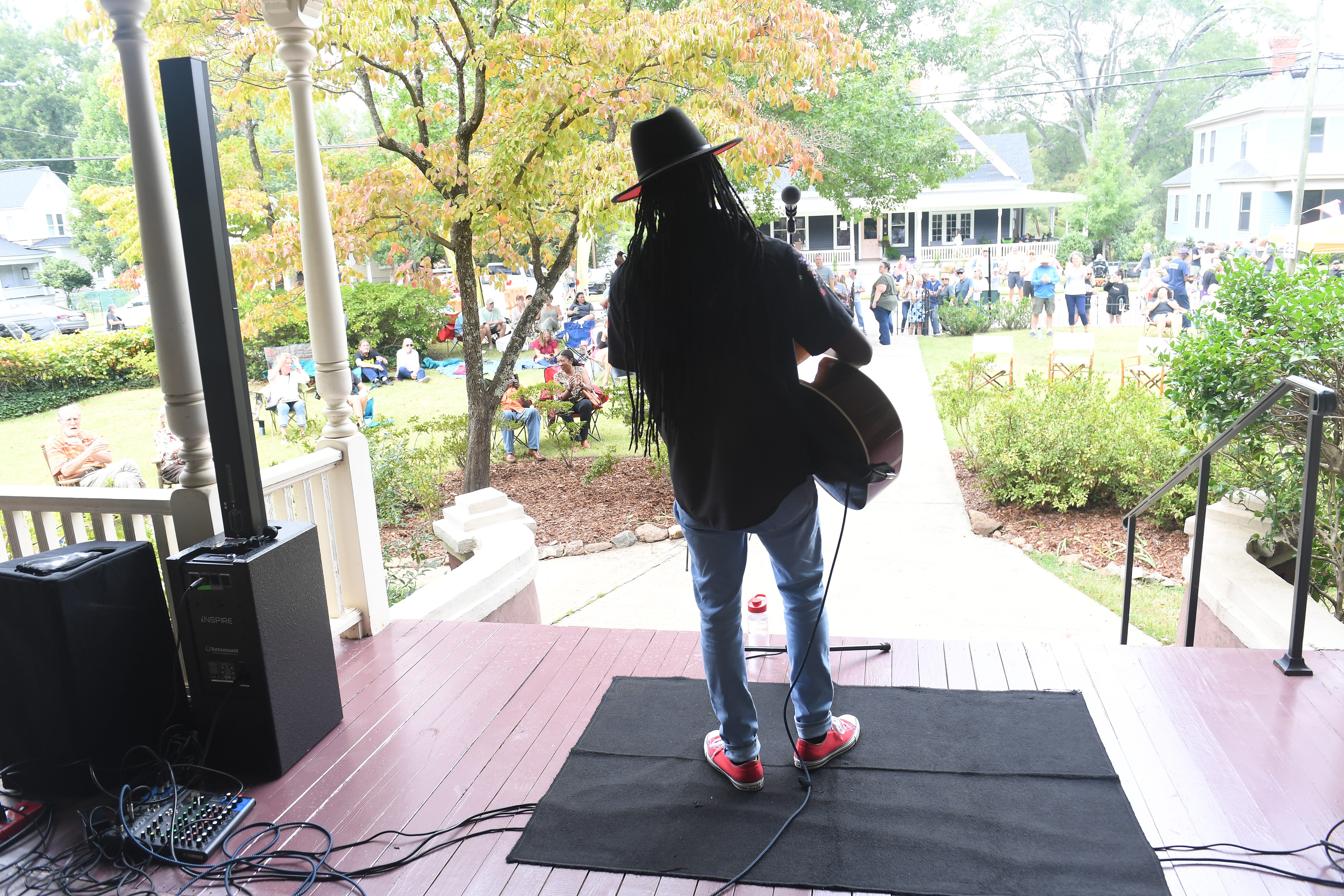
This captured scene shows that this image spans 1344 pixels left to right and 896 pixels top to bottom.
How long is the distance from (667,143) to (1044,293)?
568 inches

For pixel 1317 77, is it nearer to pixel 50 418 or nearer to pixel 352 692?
pixel 352 692

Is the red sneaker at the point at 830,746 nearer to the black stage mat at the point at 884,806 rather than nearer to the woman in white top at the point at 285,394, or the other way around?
the black stage mat at the point at 884,806

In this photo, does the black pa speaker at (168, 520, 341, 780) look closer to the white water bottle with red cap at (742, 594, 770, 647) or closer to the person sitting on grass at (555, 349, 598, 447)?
the white water bottle with red cap at (742, 594, 770, 647)

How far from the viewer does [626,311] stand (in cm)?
203

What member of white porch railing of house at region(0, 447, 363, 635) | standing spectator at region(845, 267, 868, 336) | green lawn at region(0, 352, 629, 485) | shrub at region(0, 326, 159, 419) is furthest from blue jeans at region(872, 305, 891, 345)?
white porch railing of house at region(0, 447, 363, 635)

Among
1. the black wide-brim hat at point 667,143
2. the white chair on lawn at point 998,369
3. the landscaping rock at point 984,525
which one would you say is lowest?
the landscaping rock at point 984,525

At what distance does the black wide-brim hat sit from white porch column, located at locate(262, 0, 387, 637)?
55.5 inches

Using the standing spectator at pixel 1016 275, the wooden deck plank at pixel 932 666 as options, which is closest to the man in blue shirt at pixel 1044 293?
the standing spectator at pixel 1016 275

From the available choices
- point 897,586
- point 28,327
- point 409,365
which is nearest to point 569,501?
point 897,586

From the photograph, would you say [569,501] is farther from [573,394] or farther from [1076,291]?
[1076,291]

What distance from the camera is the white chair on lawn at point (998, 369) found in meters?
9.32

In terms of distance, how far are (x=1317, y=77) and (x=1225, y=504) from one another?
16338 millimetres

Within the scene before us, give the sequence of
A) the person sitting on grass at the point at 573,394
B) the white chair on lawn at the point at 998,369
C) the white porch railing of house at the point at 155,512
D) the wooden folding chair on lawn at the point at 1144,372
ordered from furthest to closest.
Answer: the white chair on lawn at the point at 998,369
the wooden folding chair on lawn at the point at 1144,372
the person sitting on grass at the point at 573,394
the white porch railing of house at the point at 155,512

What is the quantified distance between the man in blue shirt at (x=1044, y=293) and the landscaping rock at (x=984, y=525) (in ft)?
26.5
